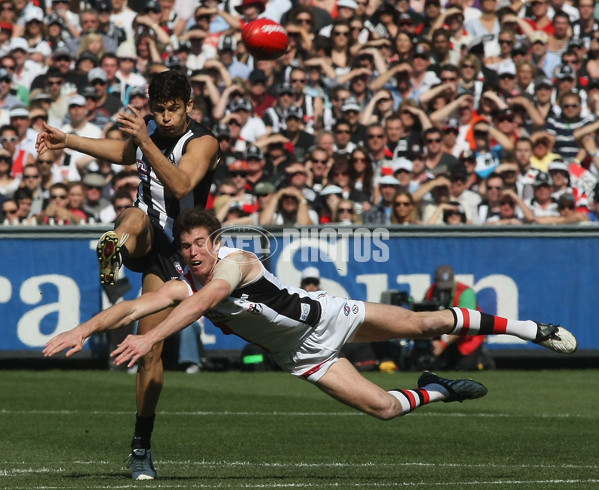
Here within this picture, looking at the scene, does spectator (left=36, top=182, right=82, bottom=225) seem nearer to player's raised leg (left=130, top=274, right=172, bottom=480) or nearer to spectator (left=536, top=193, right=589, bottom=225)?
spectator (left=536, top=193, right=589, bottom=225)

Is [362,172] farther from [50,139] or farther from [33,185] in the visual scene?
[50,139]

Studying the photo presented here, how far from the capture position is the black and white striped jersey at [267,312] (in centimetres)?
796

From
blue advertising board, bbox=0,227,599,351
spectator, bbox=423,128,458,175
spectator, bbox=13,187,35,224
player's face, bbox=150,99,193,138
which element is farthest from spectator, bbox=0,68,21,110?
player's face, bbox=150,99,193,138

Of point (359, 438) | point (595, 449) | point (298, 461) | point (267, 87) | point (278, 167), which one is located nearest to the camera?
point (298, 461)

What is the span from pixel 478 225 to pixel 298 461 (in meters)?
8.00

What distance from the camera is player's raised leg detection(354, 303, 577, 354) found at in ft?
28.3

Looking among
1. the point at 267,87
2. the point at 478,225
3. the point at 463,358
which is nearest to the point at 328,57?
the point at 267,87

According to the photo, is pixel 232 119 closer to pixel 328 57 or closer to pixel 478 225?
pixel 328 57

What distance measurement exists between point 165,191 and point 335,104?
10.6 m

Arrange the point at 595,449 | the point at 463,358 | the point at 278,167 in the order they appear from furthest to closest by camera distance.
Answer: the point at 278,167
the point at 463,358
the point at 595,449

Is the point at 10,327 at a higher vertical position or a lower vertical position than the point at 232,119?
lower

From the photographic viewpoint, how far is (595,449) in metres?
9.81

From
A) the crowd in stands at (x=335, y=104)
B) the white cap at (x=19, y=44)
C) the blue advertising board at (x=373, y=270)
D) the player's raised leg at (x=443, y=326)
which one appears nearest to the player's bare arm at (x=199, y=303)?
the player's raised leg at (x=443, y=326)

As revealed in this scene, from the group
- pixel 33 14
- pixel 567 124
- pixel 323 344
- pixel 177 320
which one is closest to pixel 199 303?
pixel 177 320
